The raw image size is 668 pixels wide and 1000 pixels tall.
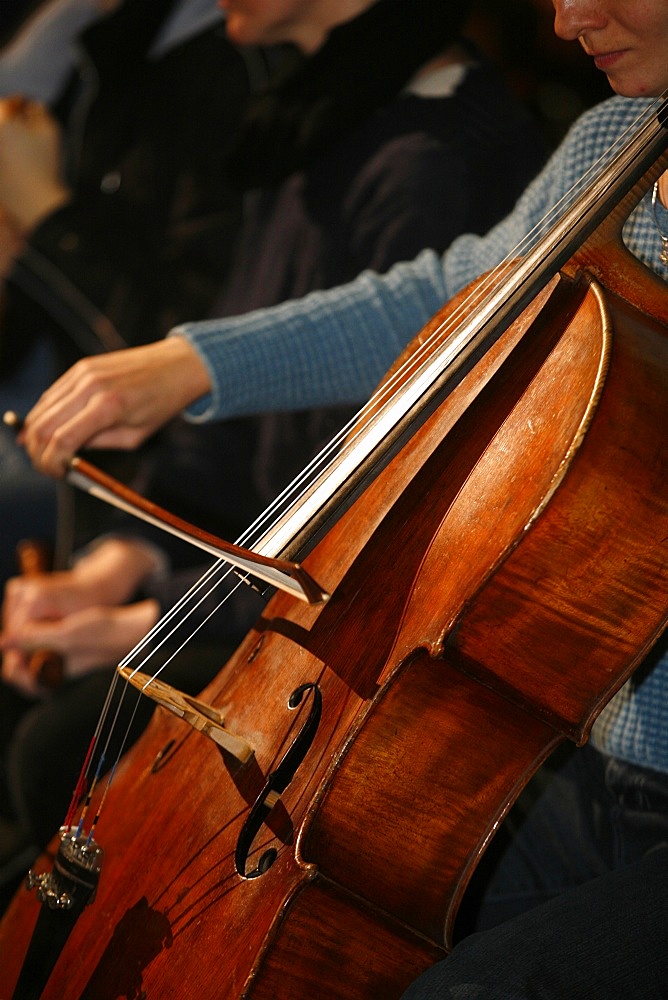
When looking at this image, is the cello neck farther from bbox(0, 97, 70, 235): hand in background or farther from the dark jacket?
bbox(0, 97, 70, 235): hand in background

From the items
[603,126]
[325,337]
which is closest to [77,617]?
[325,337]

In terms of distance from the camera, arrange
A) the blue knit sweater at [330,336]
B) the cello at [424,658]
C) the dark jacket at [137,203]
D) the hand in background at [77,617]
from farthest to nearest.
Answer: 1. the dark jacket at [137,203]
2. the hand in background at [77,617]
3. the blue knit sweater at [330,336]
4. the cello at [424,658]

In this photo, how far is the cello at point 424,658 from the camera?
526 millimetres

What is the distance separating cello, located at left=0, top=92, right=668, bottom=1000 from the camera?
1.73 ft

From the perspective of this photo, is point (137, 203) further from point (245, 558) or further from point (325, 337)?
point (245, 558)

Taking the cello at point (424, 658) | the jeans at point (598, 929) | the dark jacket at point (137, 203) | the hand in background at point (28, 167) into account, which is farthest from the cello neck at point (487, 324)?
the hand in background at point (28, 167)

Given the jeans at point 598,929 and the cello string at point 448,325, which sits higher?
the cello string at point 448,325

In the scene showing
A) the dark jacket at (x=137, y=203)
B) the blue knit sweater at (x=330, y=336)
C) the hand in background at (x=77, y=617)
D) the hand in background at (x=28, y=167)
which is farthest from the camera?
the hand in background at (x=28, y=167)

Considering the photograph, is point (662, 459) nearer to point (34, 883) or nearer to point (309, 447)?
point (34, 883)

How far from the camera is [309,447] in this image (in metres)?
1.07

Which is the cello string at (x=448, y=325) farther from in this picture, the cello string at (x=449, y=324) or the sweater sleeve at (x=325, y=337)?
the sweater sleeve at (x=325, y=337)

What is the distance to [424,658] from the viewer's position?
54 centimetres


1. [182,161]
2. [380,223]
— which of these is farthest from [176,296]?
[380,223]

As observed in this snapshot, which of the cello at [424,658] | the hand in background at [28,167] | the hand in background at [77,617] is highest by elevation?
the hand in background at [28,167]
